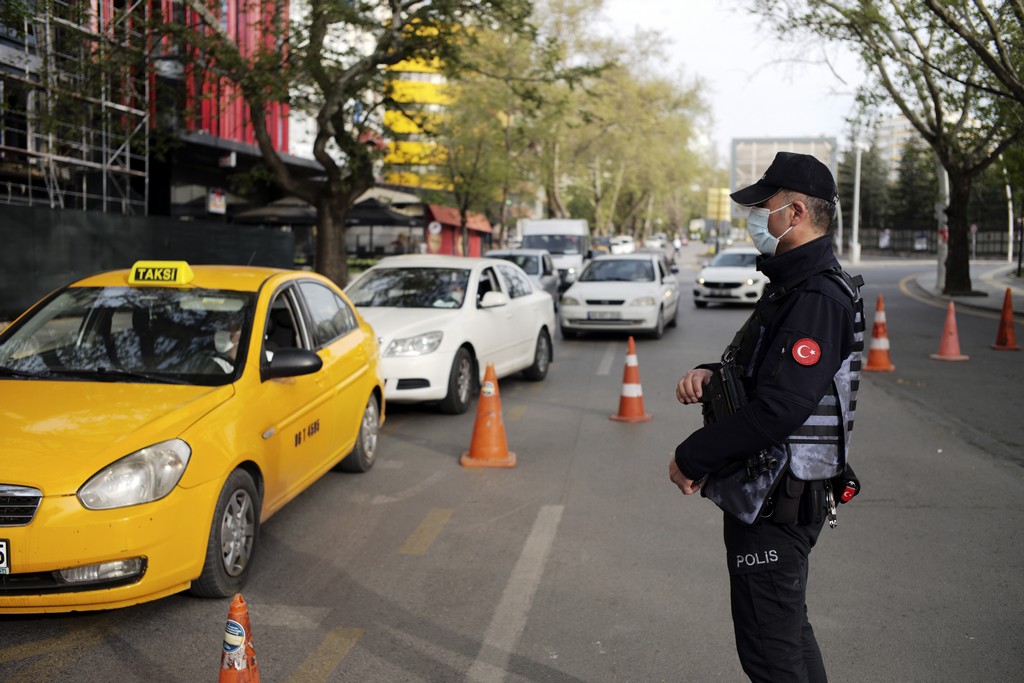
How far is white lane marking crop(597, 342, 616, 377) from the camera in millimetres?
13578

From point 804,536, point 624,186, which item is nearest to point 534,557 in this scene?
point 804,536

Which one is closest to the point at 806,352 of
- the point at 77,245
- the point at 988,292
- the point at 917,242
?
the point at 77,245

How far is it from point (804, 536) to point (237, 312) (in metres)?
Answer: 3.94

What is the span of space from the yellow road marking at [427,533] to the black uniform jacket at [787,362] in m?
3.11

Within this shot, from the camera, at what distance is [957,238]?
28969mm

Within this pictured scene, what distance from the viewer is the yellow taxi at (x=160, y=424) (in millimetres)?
4141

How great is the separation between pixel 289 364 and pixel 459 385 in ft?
14.9

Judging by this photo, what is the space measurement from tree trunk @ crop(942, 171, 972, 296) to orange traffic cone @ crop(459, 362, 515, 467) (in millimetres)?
24208

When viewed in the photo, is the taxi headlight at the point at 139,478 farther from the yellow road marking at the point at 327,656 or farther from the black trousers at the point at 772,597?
the black trousers at the point at 772,597

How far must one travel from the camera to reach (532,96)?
Result: 66.8 ft

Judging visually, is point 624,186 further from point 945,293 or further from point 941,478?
point 941,478

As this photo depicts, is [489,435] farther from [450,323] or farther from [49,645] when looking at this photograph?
[49,645]

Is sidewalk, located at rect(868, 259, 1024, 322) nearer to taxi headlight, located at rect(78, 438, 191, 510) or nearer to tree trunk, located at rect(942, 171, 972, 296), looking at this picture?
tree trunk, located at rect(942, 171, 972, 296)

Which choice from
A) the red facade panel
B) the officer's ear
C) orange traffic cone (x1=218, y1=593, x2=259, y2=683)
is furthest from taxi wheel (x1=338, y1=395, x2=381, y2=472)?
the red facade panel
